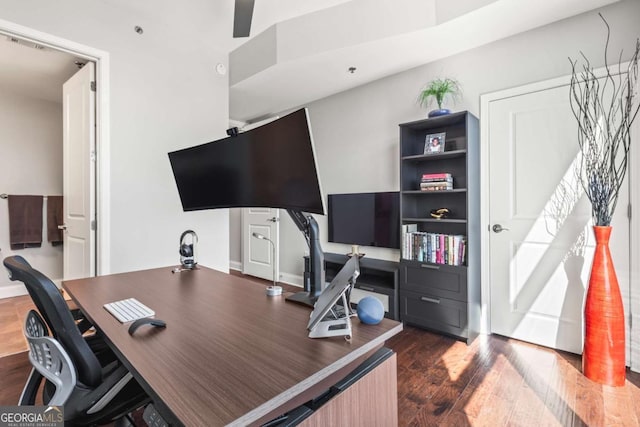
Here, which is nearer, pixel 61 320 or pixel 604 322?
pixel 61 320

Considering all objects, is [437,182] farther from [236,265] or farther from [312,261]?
[236,265]

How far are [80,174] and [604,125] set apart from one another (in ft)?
13.7

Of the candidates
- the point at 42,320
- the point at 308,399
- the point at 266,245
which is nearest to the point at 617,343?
the point at 308,399

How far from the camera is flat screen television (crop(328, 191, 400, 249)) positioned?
3.29 meters

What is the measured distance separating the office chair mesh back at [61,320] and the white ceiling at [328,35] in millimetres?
2526

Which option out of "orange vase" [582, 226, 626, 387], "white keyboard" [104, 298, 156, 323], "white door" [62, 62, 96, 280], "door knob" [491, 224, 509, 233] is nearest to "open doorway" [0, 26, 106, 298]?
"white door" [62, 62, 96, 280]

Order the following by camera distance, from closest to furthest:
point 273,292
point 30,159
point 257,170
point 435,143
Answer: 1. point 273,292
2. point 257,170
3. point 435,143
4. point 30,159

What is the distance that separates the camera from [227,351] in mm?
896

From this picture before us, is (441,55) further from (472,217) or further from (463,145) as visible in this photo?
(472,217)

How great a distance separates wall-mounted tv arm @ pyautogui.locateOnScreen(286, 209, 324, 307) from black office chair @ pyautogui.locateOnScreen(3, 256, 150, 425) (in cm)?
66

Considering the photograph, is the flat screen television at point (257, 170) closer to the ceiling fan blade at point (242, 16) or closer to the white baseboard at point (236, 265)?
the ceiling fan blade at point (242, 16)

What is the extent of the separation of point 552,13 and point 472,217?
1577mm

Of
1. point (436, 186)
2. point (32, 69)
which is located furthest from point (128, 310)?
point (32, 69)

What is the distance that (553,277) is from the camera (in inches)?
95.6
